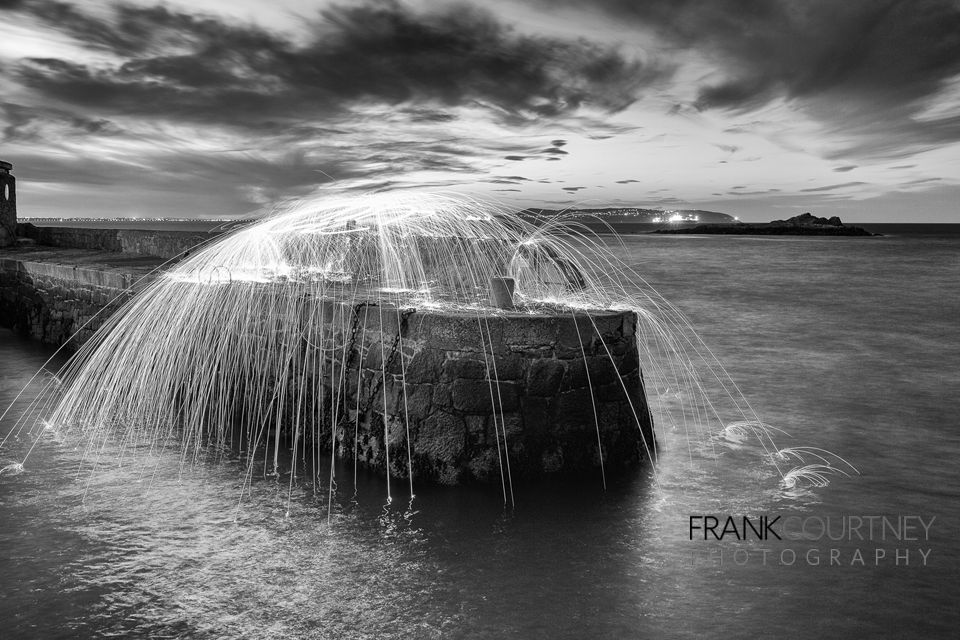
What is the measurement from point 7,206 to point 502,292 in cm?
2032

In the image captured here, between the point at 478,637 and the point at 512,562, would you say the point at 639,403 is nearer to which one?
the point at 512,562

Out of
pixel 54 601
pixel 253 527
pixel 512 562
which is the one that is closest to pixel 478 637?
pixel 512 562

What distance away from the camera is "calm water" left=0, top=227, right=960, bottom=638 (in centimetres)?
419

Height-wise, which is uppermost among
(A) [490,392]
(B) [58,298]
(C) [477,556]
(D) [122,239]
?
(D) [122,239]

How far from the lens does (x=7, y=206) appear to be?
68.4 ft

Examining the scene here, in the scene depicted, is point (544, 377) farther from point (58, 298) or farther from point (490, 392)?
point (58, 298)

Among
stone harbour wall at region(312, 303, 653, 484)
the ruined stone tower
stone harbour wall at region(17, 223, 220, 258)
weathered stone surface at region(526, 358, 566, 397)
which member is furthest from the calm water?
the ruined stone tower

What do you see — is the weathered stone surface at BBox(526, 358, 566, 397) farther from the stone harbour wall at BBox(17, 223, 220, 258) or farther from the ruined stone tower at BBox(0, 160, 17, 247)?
the ruined stone tower at BBox(0, 160, 17, 247)

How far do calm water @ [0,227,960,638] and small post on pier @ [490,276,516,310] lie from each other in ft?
6.10

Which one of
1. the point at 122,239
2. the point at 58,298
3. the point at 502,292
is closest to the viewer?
the point at 502,292

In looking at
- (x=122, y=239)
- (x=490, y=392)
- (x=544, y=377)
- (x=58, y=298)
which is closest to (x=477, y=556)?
(x=490, y=392)

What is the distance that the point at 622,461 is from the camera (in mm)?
6582

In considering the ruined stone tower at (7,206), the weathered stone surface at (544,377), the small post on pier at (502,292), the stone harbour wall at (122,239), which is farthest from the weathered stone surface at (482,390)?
the ruined stone tower at (7,206)

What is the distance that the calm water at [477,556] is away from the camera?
419 centimetres
